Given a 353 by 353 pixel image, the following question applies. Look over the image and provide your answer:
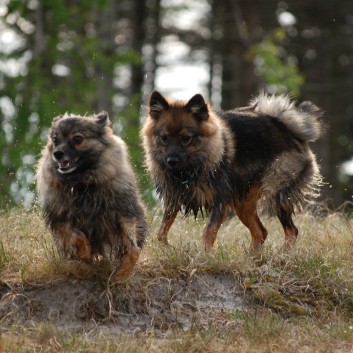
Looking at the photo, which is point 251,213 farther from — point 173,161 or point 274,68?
point 274,68

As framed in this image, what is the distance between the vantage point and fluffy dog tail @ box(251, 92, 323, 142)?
34.0ft

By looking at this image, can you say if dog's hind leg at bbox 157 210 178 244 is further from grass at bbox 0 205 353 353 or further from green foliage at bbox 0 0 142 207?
green foliage at bbox 0 0 142 207

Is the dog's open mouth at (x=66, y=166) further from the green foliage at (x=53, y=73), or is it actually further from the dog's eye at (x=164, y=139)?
the green foliage at (x=53, y=73)

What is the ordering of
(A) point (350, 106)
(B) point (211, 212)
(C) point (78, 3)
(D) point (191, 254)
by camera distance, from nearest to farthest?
1. (D) point (191, 254)
2. (B) point (211, 212)
3. (C) point (78, 3)
4. (A) point (350, 106)

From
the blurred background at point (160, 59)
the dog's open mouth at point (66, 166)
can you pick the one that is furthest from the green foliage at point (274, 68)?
the dog's open mouth at point (66, 166)

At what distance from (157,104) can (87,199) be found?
78.3 inches

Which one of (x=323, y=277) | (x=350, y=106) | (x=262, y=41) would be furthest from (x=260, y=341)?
(x=350, y=106)

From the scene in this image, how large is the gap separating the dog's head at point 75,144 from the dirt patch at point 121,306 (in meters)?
1.05

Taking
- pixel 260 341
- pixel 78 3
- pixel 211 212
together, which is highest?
pixel 78 3

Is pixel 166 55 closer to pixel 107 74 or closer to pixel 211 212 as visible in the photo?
pixel 107 74

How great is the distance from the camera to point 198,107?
31.9 ft

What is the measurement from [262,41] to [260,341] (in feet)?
50.2

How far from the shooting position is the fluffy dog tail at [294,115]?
10.4 m

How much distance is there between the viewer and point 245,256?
8.98 metres
